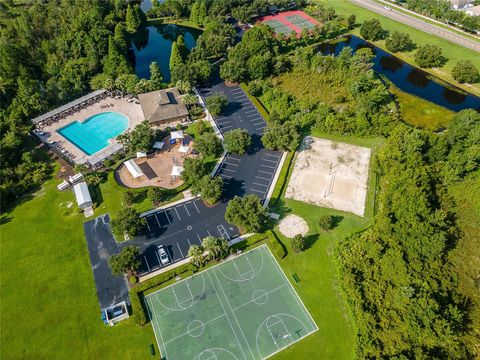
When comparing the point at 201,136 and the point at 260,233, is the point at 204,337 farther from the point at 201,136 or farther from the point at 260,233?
the point at 201,136

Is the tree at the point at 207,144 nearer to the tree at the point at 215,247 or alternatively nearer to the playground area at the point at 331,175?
the playground area at the point at 331,175

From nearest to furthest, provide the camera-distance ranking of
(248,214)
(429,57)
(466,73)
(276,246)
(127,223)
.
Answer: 1. (127,223)
2. (276,246)
3. (248,214)
4. (466,73)
5. (429,57)

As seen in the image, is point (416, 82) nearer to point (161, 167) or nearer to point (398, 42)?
point (398, 42)

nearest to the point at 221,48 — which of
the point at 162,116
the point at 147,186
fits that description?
the point at 162,116

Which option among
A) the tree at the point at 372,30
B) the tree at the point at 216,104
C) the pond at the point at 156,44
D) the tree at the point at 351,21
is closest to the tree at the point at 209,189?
the tree at the point at 216,104

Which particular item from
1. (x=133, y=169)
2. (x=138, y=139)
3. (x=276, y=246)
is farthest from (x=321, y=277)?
(x=138, y=139)

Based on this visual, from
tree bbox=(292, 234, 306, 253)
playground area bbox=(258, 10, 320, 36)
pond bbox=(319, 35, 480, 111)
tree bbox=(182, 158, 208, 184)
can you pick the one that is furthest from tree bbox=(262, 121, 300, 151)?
playground area bbox=(258, 10, 320, 36)
